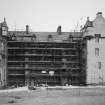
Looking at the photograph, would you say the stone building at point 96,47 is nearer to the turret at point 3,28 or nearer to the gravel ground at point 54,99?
the turret at point 3,28

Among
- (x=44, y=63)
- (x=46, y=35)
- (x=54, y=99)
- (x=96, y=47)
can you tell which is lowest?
(x=54, y=99)

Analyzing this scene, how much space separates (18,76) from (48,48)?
30.2ft

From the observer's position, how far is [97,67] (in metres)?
53.1

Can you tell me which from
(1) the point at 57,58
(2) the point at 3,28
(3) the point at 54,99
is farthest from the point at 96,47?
(3) the point at 54,99

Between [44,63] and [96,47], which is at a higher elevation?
[96,47]

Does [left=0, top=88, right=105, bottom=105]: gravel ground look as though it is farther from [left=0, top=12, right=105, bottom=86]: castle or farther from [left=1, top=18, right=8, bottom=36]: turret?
[left=1, top=18, right=8, bottom=36]: turret

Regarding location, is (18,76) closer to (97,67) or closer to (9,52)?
(9,52)

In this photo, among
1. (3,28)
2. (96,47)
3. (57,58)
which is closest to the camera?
(3,28)

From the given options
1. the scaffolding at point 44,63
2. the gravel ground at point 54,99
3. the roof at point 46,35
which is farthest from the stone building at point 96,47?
the gravel ground at point 54,99

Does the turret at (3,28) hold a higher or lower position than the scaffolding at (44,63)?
higher

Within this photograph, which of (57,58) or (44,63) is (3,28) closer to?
(44,63)

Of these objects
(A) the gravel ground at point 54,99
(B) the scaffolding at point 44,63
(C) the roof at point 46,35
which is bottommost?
(A) the gravel ground at point 54,99

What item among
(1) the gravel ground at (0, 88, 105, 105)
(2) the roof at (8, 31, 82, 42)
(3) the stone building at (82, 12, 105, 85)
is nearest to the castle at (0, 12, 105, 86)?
(3) the stone building at (82, 12, 105, 85)

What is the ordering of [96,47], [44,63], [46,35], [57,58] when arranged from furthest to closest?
[46,35]
[57,58]
[44,63]
[96,47]
